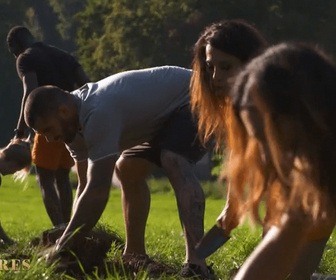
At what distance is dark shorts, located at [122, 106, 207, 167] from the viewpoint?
755cm

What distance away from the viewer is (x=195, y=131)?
7656 millimetres

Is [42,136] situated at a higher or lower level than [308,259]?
lower

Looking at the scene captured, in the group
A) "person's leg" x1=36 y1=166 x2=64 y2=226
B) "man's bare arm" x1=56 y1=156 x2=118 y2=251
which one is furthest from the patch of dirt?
"person's leg" x1=36 y1=166 x2=64 y2=226

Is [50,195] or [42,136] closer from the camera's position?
[50,195]

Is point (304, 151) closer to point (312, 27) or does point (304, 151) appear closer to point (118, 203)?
point (118, 203)

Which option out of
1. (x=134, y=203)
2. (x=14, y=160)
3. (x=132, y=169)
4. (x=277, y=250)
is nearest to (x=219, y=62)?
(x=132, y=169)

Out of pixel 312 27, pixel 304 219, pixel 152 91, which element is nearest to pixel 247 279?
pixel 304 219

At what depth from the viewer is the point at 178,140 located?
754cm

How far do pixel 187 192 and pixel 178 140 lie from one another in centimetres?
32

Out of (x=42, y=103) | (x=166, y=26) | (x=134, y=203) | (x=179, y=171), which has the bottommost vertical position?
(x=166, y=26)

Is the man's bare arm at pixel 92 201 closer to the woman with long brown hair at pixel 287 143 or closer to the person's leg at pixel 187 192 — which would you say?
the person's leg at pixel 187 192

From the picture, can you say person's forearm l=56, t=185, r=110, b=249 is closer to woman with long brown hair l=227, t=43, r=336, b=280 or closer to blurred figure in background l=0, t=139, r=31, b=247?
woman with long brown hair l=227, t=43, r=336, b=280

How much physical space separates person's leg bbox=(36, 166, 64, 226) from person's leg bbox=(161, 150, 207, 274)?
2854 mm

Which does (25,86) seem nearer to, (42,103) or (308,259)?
(42,103)
